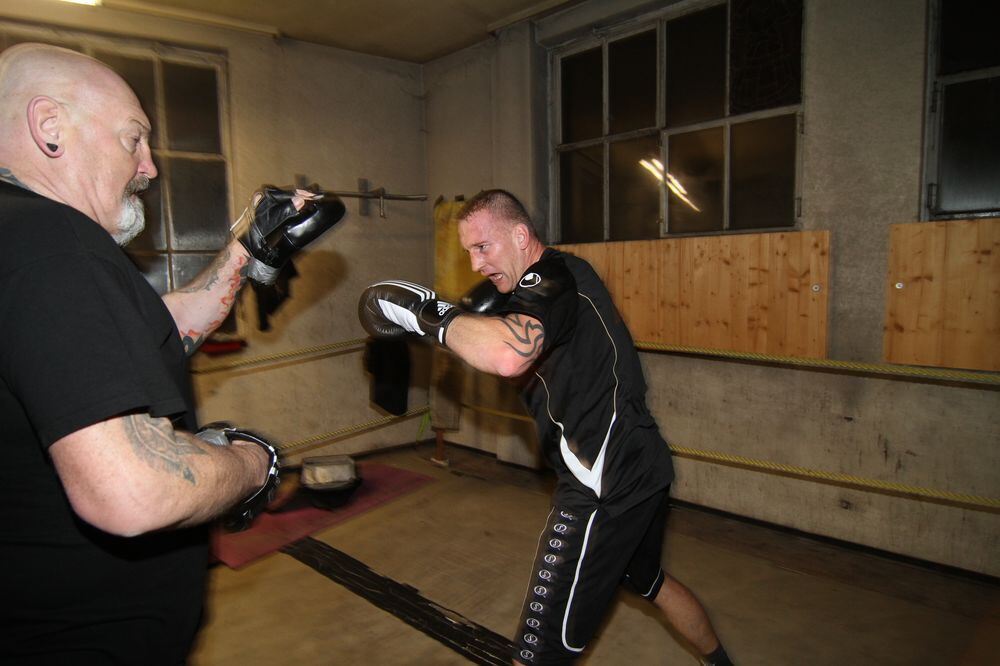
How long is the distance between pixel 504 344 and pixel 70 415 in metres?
0.95

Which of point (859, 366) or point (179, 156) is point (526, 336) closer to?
point (859, 366)

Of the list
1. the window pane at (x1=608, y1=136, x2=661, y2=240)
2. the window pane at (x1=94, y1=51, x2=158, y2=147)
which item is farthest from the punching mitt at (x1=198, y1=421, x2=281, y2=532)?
the window pane at (x1=94, y1=51, x2=158, y2=147)

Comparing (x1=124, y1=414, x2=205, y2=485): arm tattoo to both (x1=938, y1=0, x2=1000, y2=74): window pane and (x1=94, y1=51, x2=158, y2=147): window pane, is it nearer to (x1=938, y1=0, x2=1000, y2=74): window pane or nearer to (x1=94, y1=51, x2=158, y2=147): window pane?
(x1=938, y1=0, x2=1000, y2=74): window pane

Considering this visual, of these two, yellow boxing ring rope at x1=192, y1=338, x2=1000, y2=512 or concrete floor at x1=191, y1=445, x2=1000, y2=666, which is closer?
concrete floor at x1=191, y1=445, x2=1000, y2=666

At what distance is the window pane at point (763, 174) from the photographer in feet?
10.1

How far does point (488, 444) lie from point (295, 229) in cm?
340

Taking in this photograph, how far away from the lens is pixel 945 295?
2.54 metres

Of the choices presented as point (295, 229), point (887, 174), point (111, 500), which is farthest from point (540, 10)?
point (111, 500)

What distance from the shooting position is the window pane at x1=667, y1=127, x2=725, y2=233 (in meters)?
3.35

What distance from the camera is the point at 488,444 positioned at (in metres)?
4.73

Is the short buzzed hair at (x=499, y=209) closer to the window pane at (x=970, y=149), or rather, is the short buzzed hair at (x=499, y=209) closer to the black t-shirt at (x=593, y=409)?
the black t-shirt at (x=593, y=409)

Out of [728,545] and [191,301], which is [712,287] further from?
[191,301]

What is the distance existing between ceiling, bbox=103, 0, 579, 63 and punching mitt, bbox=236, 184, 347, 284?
270 centimetres

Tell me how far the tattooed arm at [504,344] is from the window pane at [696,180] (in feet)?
7.61
